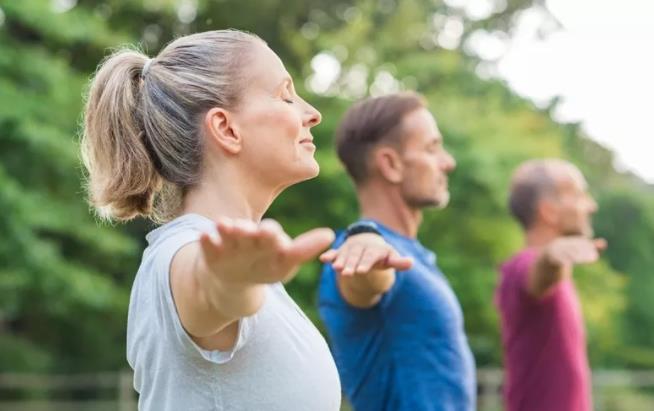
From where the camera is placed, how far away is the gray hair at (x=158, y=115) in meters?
2.10

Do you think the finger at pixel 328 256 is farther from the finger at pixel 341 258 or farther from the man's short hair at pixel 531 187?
the man's short hair at pixel 531 187

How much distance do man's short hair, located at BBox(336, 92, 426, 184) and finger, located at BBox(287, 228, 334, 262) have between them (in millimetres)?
2431

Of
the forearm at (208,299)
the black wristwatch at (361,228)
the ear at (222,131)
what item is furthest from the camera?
the black wristwatch at (361,228)

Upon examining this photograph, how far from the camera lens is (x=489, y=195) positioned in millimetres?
13680

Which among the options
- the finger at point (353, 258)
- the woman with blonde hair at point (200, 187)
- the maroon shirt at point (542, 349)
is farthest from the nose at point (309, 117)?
the maroon shirt at point (542, 349)

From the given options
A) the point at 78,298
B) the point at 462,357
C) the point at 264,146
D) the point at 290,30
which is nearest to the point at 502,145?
the point at 290,30

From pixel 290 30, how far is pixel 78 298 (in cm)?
551

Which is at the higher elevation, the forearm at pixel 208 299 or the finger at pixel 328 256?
the forearm at pixel 208 299

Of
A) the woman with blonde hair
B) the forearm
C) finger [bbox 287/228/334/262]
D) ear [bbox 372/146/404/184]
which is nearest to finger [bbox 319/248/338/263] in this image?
the woman with blonde hair

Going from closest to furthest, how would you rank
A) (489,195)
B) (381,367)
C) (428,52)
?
(381,367), (489,195), (428,52)

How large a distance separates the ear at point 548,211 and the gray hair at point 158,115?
3301mm

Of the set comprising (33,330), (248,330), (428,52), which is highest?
(248,330)

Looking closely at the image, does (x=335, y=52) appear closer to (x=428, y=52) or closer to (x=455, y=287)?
(x=428, y=52)

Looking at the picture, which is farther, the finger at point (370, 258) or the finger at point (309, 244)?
the finger at point (370, 258)
